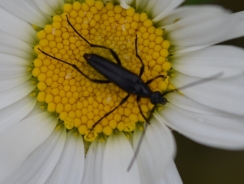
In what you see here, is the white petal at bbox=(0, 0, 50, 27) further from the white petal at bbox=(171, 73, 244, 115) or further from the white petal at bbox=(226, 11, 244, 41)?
the white petal at bbox=(226, 11, 244, 41)

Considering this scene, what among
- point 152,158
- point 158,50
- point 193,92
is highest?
point 158,50

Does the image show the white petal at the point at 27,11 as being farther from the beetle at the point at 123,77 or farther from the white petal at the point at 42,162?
the white petal at the point at 42,162

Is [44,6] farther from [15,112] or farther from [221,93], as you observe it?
[221,93]

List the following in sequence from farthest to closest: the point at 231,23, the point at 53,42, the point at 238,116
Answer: the point at 53,42 → the point at 238,116 → the point at 231,23

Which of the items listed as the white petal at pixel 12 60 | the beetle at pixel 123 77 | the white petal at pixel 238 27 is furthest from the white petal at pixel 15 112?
the white petal at pixel 238 27

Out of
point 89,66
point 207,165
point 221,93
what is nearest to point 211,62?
point 221,93

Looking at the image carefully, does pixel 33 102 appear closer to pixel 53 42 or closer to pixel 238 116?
pixel 53 42

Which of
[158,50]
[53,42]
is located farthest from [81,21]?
[158,50]
